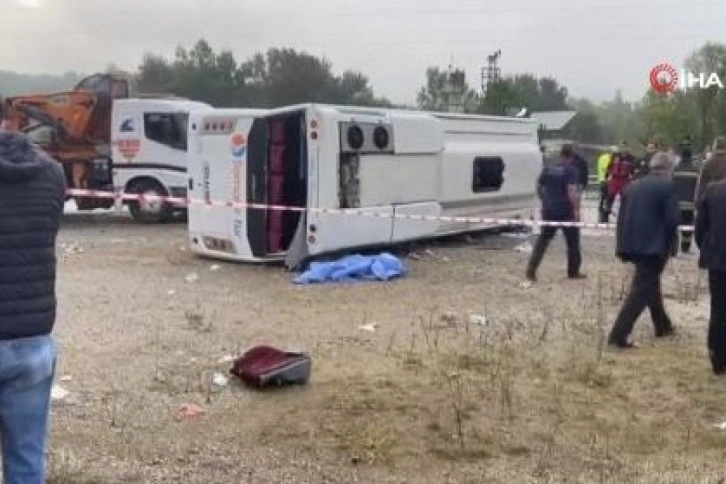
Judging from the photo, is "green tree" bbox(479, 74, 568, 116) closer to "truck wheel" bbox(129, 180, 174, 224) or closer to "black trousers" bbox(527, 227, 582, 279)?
"truck wheel" bbox(129, 180, 174, 224)

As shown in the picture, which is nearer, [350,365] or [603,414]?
[603,414]

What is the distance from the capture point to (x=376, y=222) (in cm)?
1312

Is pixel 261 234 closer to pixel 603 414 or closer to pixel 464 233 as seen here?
pixel 464 233

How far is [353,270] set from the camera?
39.8 feet

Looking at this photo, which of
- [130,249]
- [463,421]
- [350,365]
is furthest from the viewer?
[130,249]

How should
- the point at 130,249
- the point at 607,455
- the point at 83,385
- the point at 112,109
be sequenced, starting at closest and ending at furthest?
the point at 607,455
the point at 83,385
the point at 130,249
the point at 112,109

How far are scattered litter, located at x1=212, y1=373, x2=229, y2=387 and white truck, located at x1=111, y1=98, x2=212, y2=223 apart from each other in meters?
13.3

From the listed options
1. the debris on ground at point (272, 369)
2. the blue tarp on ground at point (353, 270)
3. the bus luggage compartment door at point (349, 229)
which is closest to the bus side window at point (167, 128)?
the bus luggage compartment door at point (349, 229)

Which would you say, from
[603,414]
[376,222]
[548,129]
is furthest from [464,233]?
[548,129]

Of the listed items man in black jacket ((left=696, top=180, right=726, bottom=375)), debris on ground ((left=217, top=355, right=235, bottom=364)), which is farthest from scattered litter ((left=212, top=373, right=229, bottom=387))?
man in black jacket ((left=696, top=180, right=726, bottom=375))

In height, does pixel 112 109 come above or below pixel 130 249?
above

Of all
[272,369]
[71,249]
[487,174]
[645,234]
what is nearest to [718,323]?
[645,234]

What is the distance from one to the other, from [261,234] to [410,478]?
8.09m

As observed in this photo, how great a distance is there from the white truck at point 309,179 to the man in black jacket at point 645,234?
477 centimetres
